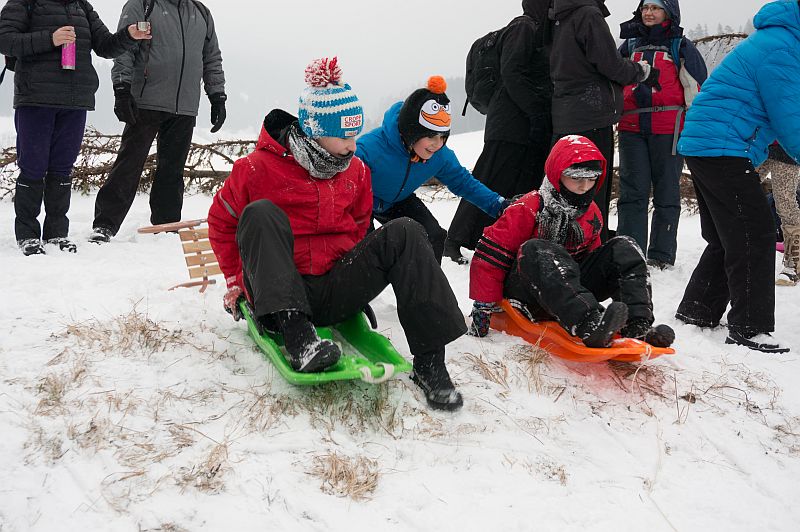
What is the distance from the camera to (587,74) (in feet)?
14.0

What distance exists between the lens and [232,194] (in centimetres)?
258

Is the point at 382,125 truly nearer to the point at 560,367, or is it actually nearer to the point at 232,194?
the point at 232,194

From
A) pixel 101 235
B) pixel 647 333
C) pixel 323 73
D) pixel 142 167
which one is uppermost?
pixel 323 73

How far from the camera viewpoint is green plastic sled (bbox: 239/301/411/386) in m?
2.16

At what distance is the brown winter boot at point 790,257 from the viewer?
4496 mm

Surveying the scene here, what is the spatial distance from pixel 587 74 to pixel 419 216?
1.64m

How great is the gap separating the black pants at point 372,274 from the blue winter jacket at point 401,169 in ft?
3.48

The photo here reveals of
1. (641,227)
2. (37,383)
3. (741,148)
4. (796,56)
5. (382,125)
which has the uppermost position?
(796,56)

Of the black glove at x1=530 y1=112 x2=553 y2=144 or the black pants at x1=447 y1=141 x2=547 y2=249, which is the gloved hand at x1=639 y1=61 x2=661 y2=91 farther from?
the black pants at x1=447 y1=141 x2=547 y2=249

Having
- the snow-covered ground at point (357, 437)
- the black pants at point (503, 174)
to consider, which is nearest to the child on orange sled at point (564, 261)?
the snow-covered ground at point (357, 437)

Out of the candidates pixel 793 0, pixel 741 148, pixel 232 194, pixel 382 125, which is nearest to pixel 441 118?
pixel 382 125

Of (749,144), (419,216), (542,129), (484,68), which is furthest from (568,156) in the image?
(484,68)

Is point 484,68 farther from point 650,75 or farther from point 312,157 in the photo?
point 312,157

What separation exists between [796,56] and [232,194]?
2827 millimetres
